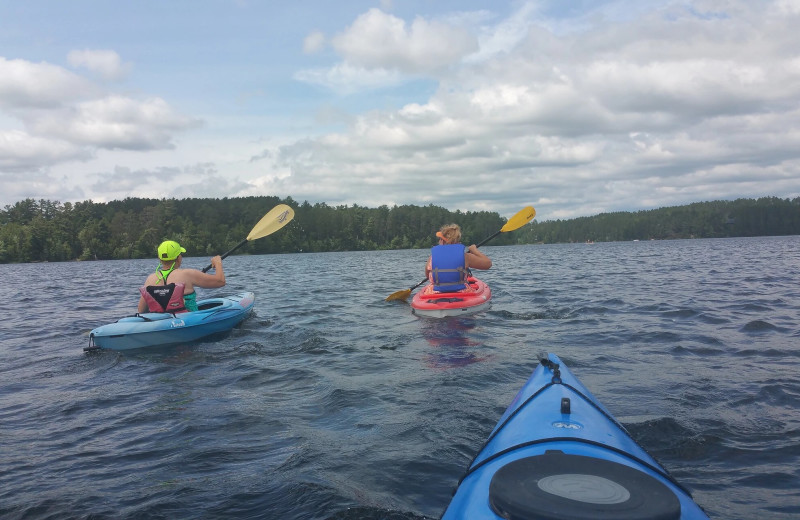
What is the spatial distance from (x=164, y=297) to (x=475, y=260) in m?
5.32

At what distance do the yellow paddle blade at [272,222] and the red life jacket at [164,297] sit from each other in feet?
9.77

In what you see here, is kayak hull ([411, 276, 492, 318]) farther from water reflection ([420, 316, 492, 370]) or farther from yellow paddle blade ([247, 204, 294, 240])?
yellow paddle blade ([247, 204, 294, 240])

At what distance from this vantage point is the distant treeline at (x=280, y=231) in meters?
76.9

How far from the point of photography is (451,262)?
9625 millimetres

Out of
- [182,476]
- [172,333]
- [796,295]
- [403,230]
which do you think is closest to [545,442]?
[182,476]

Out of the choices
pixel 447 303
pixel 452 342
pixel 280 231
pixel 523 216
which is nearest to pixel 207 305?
pixel 447 303

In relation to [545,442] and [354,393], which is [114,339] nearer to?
[354,393]

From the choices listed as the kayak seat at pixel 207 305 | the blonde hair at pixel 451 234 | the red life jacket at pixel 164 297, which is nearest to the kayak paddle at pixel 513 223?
the blonde hair at pixel 451 234

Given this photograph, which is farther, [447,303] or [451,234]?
[451,234]

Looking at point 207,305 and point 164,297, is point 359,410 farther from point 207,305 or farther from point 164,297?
point 207,305

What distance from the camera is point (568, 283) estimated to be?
54.1ft

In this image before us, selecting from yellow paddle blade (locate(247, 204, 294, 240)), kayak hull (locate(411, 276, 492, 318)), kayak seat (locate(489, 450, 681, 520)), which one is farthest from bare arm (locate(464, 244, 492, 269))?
kayak seat (locate(489, 450, 681, 520))

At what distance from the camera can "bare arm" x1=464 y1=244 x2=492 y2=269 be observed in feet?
30.9

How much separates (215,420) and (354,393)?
136 centimetres
